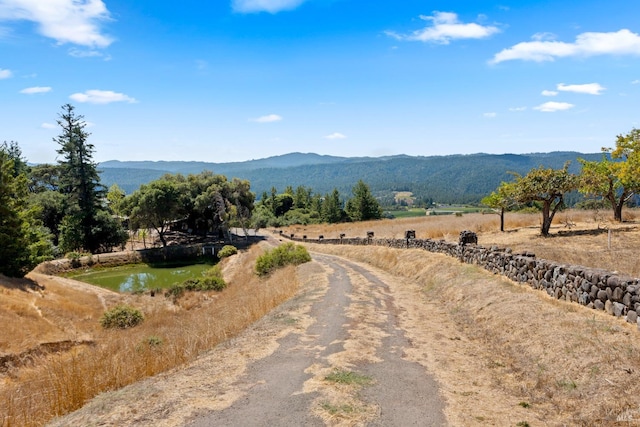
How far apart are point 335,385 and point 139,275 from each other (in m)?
44.7

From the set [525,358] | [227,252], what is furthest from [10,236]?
[227,252]

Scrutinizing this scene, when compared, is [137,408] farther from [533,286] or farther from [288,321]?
[533,286]

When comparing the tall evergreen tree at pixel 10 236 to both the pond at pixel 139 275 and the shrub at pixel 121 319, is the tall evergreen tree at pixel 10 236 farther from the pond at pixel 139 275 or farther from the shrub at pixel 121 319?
the pond at pixel 139 275

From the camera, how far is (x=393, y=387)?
788 cm

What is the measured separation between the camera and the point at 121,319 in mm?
22781

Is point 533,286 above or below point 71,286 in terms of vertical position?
above

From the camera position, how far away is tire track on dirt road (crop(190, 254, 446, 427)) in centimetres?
644

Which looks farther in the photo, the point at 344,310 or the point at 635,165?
the point at 635,165

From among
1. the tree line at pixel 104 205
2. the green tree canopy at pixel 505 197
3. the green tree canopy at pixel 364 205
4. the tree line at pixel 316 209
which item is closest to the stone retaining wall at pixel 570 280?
the green tree canopy at pixel 505 197

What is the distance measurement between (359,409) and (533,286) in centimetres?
1002

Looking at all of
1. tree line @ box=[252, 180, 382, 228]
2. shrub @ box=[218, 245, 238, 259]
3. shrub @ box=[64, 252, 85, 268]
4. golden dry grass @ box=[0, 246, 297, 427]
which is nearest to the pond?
shrub @ box=[64, 252, 85, 268]

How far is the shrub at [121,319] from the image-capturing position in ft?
73.8

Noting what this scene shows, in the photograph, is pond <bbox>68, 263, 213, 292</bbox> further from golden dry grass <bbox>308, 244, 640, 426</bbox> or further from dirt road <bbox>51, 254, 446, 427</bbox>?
golden dry grass <bbox>308, 244, 640, 426</bbox>

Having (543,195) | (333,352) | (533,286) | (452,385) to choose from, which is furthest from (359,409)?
(543,195)
